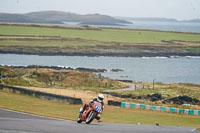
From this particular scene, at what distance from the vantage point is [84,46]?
150 m

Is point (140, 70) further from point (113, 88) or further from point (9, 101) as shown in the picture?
point (9, 101)

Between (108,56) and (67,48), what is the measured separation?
38.6 ft

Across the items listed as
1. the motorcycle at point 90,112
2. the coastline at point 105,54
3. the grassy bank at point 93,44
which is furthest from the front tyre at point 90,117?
the grassy bank at point 93,44

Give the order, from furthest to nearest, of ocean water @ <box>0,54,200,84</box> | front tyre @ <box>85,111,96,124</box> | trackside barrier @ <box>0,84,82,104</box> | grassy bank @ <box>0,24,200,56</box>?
grassy bank @ <box>0,24,200,56</box> → ocean water @ <box>0,54,200,84</box> → trackside barrier @ <box>0,84,82,104</box> → front tyre @ <box>85,111,96,124</box>

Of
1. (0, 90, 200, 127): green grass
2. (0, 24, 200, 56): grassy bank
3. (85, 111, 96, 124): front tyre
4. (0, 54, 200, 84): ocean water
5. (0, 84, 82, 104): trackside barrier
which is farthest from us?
(0, 24, 200, 56): grassy bank

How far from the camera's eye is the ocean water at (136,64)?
320ft

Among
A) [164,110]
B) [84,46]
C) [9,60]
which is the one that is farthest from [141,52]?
[164,110]

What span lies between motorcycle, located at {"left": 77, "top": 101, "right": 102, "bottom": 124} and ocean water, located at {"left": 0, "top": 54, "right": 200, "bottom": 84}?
231ft

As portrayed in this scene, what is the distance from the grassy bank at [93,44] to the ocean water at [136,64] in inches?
259

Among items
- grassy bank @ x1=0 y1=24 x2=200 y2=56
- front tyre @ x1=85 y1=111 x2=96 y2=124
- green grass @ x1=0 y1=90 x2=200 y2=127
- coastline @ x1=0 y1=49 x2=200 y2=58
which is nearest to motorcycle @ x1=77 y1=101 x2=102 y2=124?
front tyre @ x1=85 y1=111 x2=96 y2=124

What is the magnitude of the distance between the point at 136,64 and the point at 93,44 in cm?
3363

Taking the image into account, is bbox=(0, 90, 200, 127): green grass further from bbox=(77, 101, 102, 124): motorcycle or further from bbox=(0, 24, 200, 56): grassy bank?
bbox=(0, 24, 200, 56): grassy bank

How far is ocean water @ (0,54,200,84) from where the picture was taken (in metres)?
97.7

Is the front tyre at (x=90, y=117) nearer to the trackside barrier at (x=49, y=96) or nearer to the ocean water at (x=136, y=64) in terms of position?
the trackside barrier at (x=49, y=96)
